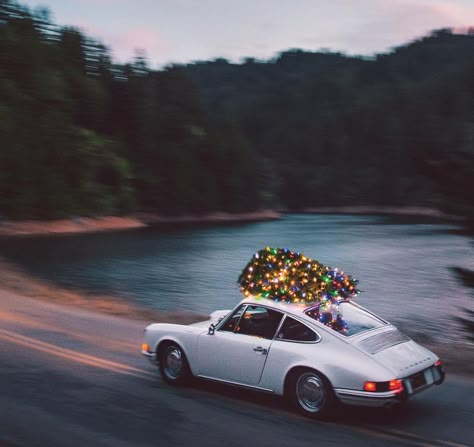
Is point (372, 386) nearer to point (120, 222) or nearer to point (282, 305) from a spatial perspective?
point (282, 305)

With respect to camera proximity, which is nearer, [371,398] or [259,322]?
[371,398]

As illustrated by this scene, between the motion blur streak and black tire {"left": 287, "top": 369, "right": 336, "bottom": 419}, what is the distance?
104 inches

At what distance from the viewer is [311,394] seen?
7.68 meters

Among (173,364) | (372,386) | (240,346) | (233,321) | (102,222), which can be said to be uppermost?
(102,222)

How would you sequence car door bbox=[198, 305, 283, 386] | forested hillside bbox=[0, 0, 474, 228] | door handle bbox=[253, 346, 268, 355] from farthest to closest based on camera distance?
1. forested hillside bbox=[0, 0, 474, 228]
2. car door bbox=[198, 305, 283, 386]
3. door handle bbox=[253, 346, 268, 355]

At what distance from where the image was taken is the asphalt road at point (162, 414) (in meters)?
7.09

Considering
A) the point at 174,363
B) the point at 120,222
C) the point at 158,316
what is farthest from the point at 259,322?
the point at 120,222

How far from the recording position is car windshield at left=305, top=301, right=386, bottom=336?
25.9 ft

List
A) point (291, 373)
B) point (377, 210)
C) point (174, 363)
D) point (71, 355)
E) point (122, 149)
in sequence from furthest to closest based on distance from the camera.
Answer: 1. point (377, 210)
2. point (122, 149)
3. point (71, 355)
4. point (174, 363)
5. point (291, 373)

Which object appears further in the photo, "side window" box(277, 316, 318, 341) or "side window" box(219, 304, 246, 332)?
"side window" box(219, 304, 246, 332)

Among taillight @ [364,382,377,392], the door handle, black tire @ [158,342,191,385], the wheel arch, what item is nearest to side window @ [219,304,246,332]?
the door handle

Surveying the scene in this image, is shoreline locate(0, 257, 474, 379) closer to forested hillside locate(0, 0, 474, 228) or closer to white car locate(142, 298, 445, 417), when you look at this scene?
white car locate(142, 298, 445, 417)

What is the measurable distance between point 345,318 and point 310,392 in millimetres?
1004

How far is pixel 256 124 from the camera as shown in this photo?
198 metres
